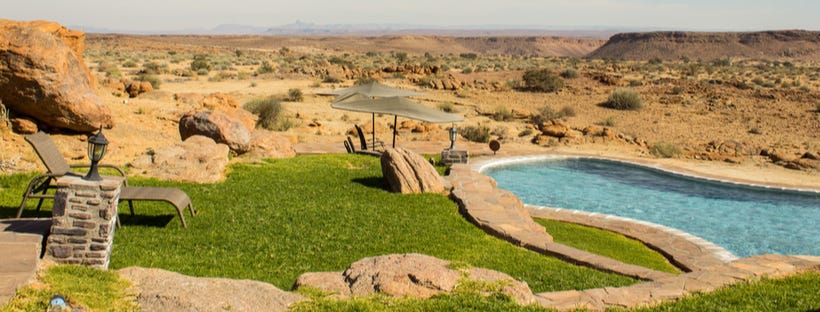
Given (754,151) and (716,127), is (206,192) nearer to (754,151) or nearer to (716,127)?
(754,151)

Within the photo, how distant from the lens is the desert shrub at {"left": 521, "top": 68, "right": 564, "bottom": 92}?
116ft

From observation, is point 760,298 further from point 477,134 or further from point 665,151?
point 477,134

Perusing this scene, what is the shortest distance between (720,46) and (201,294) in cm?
9599

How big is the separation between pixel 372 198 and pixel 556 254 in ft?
10.7

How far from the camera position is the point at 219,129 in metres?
13.5

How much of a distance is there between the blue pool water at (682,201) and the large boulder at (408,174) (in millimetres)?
3160

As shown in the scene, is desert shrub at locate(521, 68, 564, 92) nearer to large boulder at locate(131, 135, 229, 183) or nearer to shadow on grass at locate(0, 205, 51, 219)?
large boulder at locate(131, 135, 229, 183)

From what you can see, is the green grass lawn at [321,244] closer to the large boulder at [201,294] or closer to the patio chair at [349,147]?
the large boulder at [201,294]

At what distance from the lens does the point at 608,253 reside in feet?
29.3

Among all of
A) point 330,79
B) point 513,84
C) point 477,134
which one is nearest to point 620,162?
point 477,134

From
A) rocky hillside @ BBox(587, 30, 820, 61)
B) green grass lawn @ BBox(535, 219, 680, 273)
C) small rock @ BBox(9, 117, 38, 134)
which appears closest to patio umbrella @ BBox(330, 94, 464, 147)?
green grass lawn @ BBox(535, 219, 680, 273)

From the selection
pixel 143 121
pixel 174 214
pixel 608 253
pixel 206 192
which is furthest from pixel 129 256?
pixel 143 121

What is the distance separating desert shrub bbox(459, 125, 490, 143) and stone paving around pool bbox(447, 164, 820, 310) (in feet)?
27.3

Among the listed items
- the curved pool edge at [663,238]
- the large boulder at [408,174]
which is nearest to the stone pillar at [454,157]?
the curved pool edge at [663,238]
